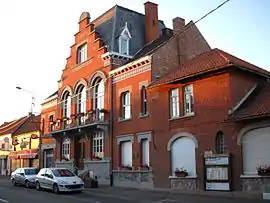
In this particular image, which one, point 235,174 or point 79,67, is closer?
point 235,174

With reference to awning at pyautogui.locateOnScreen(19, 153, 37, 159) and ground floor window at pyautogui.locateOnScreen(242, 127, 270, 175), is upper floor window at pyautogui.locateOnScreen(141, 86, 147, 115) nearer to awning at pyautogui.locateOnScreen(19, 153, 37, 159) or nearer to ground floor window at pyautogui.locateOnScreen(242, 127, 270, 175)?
ground floor window at pyautogui.locateOnScreen(242, 127, 270, 175)

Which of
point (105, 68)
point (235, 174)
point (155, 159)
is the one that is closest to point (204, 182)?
point (235, 174)

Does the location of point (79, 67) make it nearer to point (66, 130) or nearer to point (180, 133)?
point (66, 130)

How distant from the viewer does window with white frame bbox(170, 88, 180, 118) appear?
84.6 feet

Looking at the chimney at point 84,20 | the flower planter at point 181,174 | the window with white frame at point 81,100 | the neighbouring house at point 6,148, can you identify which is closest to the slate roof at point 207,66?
the flower planter at point 181,174

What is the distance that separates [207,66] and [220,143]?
15.3ft

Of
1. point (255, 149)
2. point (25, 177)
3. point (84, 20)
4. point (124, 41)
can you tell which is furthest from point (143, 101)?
point (84, 20)

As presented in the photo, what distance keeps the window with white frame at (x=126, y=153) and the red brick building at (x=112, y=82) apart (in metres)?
0.11

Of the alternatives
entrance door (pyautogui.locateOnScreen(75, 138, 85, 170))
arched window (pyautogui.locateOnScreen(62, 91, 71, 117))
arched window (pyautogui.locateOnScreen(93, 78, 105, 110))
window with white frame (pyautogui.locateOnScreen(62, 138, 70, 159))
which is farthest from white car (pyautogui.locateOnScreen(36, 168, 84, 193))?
arched window (pyautogui.locateOnScreen(62, 91, 71, 117))

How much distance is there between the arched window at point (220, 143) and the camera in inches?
882

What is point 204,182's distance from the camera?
22.8 m

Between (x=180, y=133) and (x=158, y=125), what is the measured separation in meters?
2.27

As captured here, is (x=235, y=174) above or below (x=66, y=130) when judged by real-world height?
below

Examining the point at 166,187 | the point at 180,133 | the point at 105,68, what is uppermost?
the point at 105,68
